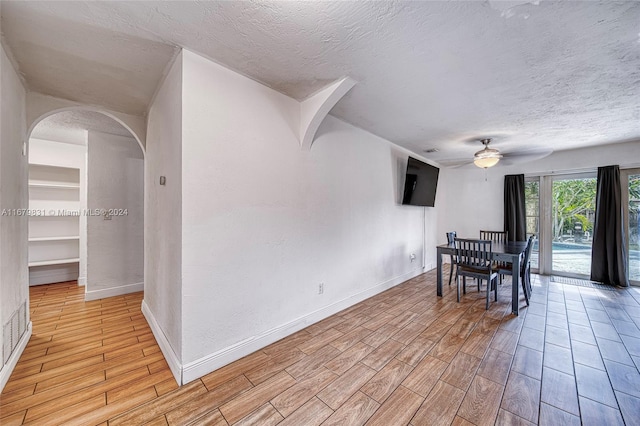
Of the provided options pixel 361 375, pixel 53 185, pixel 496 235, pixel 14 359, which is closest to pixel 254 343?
pixel 361 375

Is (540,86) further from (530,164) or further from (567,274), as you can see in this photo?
(567,274)

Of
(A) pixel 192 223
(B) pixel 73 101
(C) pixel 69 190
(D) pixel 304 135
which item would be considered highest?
(B) pixel 73 101

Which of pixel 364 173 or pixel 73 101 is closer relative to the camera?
pixel 73 101

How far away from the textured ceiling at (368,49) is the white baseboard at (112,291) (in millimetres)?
2488

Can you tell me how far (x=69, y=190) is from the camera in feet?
13.7

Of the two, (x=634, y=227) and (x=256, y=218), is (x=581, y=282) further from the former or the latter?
(x=256, y=218)

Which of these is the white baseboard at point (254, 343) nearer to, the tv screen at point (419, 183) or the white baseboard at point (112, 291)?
the tv screen at point (419, 183)

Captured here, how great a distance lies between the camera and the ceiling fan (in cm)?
343

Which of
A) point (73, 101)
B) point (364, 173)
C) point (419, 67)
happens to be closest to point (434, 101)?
point (419, 67)

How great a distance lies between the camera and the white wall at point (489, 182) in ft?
13.3

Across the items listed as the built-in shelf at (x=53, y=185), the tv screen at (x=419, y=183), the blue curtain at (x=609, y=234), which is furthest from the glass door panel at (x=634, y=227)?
the built-in shelf at (x=53, y=185)

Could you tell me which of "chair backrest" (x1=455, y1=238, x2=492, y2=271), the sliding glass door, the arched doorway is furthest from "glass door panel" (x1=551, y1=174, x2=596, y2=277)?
the arched doorway

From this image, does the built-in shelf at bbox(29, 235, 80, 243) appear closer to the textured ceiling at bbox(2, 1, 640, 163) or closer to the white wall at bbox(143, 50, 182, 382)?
the white wall at bbox(143, 50, 182, 382)

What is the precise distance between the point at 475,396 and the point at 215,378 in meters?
1.80
